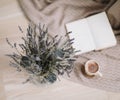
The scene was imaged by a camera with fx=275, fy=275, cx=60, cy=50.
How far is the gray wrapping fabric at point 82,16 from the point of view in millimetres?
1306

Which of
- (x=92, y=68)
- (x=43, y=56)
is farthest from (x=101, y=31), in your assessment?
(x=43, y=56)

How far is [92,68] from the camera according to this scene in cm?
128

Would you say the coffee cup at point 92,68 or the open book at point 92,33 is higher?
the open book at point 92,33

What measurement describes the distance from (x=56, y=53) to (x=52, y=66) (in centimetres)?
6

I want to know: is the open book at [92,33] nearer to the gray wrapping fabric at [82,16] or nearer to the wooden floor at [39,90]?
the gray wrapping fabric at [82,16]

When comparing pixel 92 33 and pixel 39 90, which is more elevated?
pixel 92 33

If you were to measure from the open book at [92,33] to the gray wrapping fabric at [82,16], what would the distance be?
0.03 meters

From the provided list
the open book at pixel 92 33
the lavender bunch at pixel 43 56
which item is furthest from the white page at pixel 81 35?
the lavender bunch at pixel 43 56

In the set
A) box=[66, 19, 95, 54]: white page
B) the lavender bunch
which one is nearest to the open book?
box=[66, 19, 95, 54]: white page

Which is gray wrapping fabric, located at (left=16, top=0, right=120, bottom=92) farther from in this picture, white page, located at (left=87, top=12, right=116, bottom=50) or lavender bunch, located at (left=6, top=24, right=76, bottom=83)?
lavender bunch, located at (left=6, top=24, right=76, bottom=83)

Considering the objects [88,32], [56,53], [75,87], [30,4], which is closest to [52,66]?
[56,53]

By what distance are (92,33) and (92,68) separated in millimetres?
193

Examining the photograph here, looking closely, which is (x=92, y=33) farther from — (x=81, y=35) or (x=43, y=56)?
(x=43, y=56)

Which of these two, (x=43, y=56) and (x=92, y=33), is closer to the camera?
(x=43, y=56)
